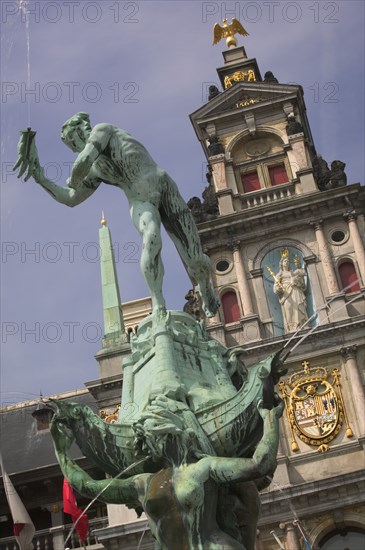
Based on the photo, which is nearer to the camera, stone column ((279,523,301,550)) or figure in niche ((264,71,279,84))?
stone column ((279,523,301,550))

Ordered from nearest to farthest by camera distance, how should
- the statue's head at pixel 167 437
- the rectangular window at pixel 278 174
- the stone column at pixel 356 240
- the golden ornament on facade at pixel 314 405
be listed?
the statue's head at pixel 167 437 < the golden ornament on facade at pixel 314 405 < the stone column at pixel 356 240 < the rectangular window at pixel 278 174

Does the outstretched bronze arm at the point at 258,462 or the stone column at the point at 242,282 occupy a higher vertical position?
the stone column at the point at 242,282

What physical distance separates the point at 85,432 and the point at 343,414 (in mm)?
18572

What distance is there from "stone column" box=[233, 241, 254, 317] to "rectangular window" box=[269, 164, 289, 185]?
2.89 m

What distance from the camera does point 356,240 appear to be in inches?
1035

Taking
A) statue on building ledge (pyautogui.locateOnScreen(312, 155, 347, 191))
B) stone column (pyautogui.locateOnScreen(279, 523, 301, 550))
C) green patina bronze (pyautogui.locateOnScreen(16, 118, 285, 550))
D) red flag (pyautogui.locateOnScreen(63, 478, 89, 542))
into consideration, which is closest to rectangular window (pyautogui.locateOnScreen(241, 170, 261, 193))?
statue on building ledge (pyautogui.locateOnScreen(312, 155, 347, 191))

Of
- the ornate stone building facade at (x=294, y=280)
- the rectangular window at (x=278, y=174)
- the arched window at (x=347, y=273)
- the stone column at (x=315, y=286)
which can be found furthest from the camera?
the rectangular window at (x=278, y=174)

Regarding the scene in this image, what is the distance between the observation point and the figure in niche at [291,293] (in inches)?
1004

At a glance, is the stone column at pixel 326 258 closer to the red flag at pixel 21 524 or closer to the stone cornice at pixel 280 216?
the stone cornice at pixel 280 216

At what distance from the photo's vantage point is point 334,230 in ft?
87.9

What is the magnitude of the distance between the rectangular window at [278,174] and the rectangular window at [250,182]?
479mm

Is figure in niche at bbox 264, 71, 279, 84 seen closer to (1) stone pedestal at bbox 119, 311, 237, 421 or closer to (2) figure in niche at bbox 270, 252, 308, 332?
(2) figure in niche at bbox 270, 252, 308, 332

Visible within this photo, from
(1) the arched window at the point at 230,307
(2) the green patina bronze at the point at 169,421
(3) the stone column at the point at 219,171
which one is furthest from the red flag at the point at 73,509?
(2) the green patina bronze at the point at 169,421

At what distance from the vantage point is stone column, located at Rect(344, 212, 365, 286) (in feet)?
84.9
